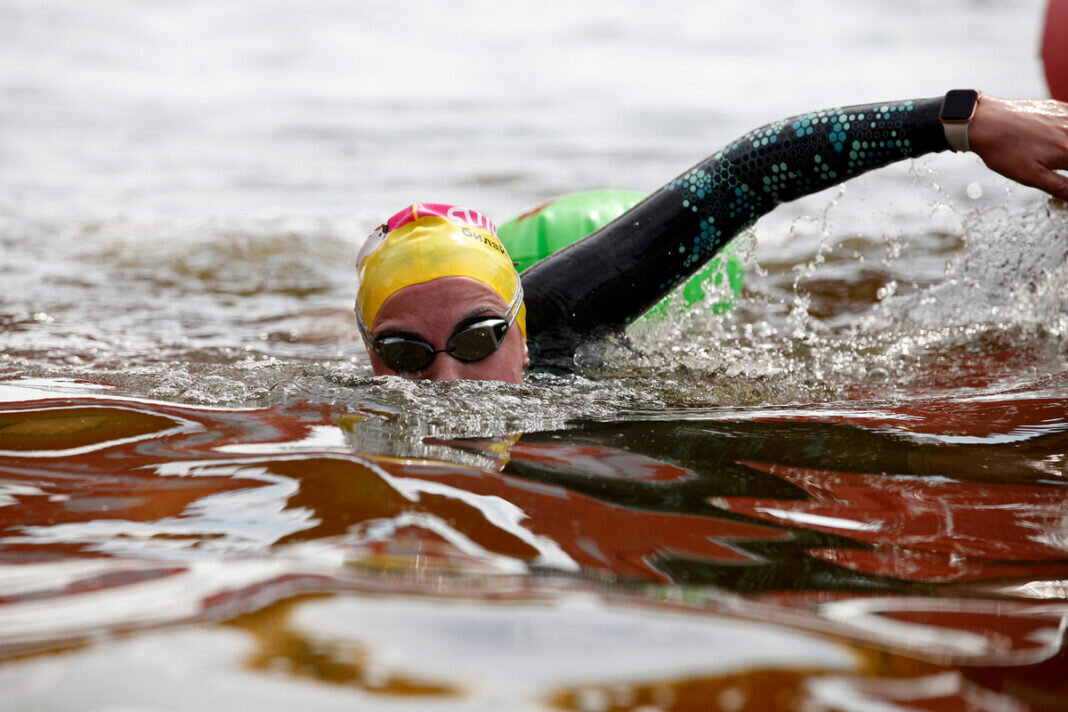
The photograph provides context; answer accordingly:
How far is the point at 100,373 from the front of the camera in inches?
155

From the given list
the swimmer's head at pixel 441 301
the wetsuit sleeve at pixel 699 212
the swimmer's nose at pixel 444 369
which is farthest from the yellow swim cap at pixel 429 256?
the swimmer's nose at pixel 444 369

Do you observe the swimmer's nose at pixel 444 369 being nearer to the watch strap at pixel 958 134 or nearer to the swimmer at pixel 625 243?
the swimmer at pixel 625 243

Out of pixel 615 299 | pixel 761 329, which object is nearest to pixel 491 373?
pixel 615 299

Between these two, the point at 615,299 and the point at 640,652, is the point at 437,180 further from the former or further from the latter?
the point at 640,652

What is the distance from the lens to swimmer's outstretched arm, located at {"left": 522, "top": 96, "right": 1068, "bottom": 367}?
3.36m

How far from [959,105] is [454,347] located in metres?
1.92

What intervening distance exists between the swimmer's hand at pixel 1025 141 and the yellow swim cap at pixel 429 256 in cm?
174

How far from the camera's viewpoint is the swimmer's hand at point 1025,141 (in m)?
3.30

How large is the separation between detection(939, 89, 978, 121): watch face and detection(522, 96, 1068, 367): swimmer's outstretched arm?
3cm

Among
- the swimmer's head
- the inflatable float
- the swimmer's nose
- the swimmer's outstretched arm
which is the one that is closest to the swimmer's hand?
the swimmer's outstretched arm

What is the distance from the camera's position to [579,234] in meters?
5.00

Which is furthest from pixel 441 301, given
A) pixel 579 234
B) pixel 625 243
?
pixel 579 234

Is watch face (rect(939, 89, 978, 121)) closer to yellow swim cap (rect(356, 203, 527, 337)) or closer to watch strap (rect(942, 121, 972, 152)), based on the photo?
watch strap (rect(942, 121, 972, 152))

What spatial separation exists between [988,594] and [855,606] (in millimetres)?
273
